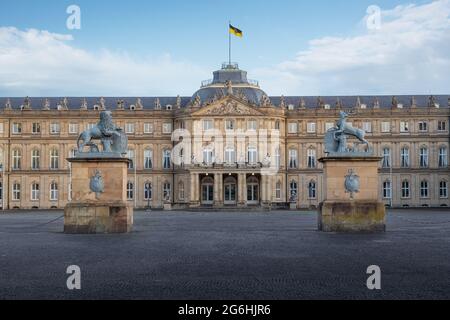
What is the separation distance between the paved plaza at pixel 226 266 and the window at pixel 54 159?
70926 mm

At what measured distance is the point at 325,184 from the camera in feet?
108

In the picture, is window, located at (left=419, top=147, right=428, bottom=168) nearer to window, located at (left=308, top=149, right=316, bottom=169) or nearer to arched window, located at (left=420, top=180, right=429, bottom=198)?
arched window, located at (left=420, top=180, right=429, bottom=198)

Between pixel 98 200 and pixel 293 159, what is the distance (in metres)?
67.1

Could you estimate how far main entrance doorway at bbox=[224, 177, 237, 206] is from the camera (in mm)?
93500

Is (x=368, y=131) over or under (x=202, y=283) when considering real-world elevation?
over

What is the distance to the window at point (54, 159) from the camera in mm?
98625

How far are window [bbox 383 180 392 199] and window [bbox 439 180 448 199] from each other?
699 cm

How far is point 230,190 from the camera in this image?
9406cm

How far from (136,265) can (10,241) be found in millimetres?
10440

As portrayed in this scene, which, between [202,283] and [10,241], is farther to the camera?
[10,241]

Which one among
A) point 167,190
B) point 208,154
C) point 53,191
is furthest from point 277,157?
point 53,191

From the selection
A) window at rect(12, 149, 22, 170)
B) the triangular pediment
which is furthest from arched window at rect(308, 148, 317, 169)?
window at rect(12, 149, 22, 170)
